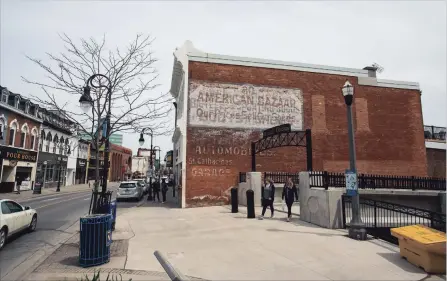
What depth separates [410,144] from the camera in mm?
24078

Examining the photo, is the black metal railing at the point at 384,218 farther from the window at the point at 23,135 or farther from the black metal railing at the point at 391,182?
the window at the point at 23,135

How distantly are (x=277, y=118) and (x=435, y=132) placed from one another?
26984mm

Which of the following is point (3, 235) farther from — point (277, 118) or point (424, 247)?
point (277, 118)

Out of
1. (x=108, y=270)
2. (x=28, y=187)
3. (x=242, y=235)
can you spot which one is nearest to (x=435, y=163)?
(x=242, y=235)

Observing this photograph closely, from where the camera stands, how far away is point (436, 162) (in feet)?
102

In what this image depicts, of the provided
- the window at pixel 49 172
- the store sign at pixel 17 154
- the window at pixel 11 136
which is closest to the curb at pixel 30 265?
the store sign at pixel 17 154

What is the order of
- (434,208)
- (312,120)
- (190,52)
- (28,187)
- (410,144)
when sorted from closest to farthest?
(434,208) → (190,52) → (312,120) → (410,144) → (28,187)

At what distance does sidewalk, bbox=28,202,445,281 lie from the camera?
5836 millimetres

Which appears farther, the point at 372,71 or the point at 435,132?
the point at 435,132

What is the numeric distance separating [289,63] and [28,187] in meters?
31.8

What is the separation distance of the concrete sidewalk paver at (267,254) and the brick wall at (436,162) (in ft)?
89.0

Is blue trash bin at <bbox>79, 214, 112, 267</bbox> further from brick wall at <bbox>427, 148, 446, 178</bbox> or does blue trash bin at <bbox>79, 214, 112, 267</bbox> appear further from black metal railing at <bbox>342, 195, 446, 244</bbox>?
brick wall at <bbox>427, 148, 446, 178</bbox>

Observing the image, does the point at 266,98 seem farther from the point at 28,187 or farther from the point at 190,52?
the point at 28,187

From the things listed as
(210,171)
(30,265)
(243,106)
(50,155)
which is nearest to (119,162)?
(50,155)
